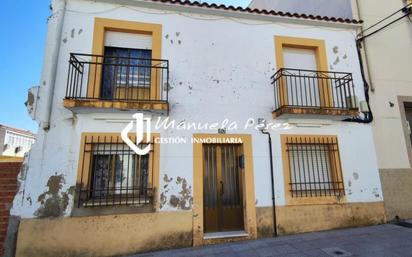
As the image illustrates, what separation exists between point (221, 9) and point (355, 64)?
4052 millimetres

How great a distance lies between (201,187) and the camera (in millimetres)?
5203

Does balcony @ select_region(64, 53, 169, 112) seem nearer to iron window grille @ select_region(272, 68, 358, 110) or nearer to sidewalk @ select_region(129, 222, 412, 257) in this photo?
iron window grille @ select_region(272, 68, 358, 110)

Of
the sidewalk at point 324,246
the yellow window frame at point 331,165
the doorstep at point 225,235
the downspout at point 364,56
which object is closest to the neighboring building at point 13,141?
the doorstep at point 225,235

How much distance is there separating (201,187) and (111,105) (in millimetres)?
2578

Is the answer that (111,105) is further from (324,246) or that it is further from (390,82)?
(390,82)

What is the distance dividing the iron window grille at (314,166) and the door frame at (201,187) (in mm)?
1029

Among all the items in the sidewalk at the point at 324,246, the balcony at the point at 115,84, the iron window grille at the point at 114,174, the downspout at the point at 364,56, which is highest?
the downspout at the point at 364,56

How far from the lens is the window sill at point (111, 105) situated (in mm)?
4703

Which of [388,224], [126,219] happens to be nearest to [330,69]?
[388,224]

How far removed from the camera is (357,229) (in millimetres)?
5535

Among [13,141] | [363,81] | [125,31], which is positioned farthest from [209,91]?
[13,141]

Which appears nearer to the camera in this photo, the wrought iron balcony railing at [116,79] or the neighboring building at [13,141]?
the wrought iron balcony railing at [116,79]

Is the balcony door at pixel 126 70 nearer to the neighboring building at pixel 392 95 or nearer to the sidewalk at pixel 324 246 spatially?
the sidewalk at pixel 324 246

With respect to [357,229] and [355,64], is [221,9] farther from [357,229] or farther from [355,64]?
[357,229]
